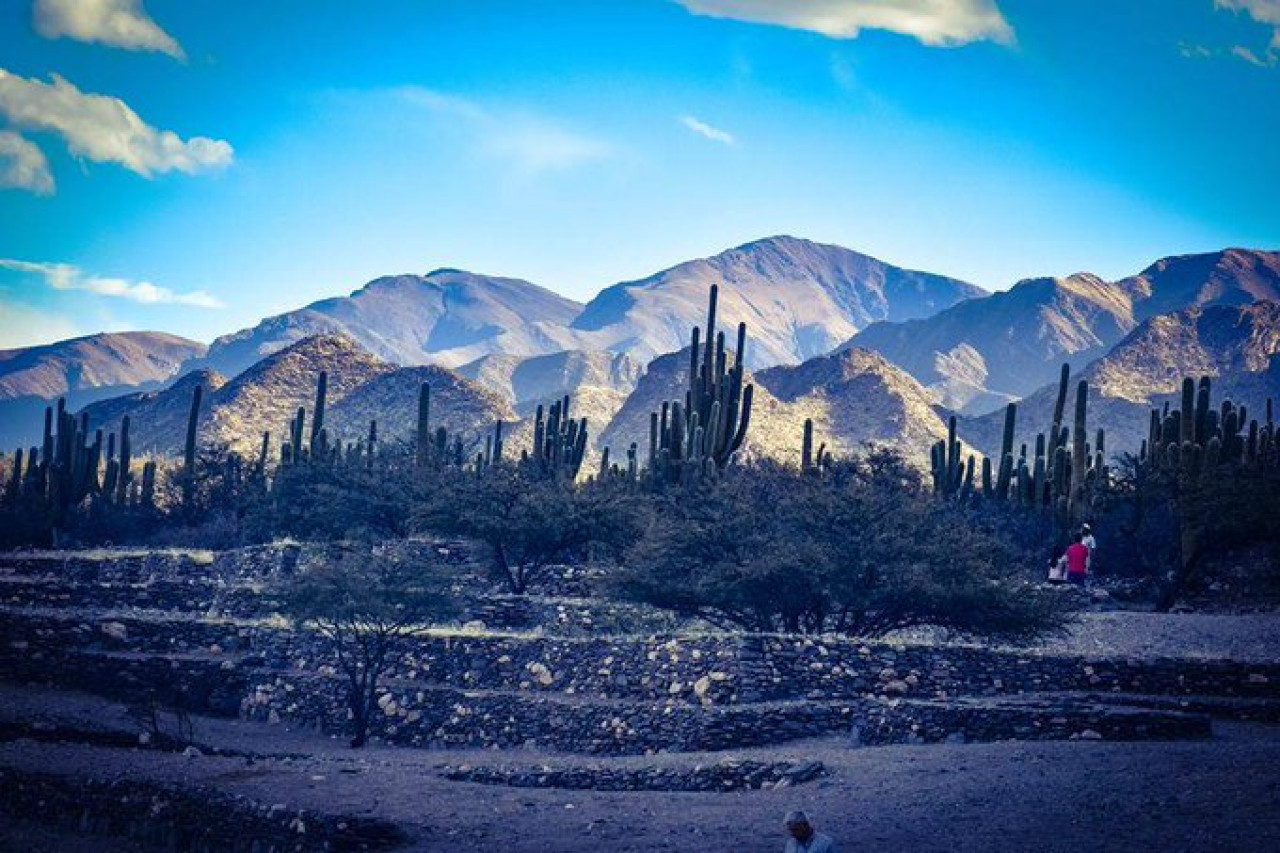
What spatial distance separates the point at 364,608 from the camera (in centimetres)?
2309

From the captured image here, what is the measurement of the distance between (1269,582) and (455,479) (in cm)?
2138

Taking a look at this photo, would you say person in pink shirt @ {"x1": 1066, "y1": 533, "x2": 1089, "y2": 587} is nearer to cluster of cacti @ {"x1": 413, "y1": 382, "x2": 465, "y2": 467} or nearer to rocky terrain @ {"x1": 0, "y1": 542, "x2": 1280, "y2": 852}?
rocky terrain @ {"x1": 0, "y1": 542, "x2": 1280, "y2": 852}

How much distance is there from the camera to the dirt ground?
43.9 feet

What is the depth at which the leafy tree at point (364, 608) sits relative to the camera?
908 inches

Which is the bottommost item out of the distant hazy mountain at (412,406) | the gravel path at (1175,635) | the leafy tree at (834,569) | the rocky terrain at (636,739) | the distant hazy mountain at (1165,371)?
the rocky terrain at (636,739)

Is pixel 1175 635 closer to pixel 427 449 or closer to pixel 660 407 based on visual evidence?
pixel 427 449

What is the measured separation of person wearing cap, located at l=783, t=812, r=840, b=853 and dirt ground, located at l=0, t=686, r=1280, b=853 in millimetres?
2111

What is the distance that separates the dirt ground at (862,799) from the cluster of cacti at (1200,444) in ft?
64.5

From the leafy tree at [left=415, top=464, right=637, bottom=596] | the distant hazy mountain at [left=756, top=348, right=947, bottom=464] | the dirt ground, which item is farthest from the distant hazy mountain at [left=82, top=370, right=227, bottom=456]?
the dirt ground

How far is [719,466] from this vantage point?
3534 centimetres

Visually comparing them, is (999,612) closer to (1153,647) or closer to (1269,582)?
(1153,647)

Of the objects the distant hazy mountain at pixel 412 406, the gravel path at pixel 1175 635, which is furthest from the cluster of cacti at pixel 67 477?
the gravel path at pixel 1175 635

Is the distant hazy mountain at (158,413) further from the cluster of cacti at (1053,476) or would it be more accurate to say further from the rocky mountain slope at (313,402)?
the cluster of cacti at (1053,476)

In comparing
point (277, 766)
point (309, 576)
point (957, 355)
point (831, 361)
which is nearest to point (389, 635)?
point (309, 576)
